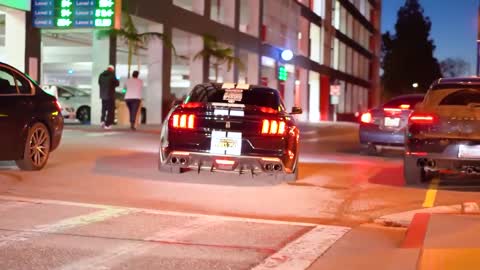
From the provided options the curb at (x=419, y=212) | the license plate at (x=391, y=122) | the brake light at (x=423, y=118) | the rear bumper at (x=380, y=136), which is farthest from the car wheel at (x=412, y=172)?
the license plate at (x=391, y=122)

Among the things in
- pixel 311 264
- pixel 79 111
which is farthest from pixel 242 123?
pixel 79 111

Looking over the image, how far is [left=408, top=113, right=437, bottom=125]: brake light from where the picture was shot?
32.8 ft

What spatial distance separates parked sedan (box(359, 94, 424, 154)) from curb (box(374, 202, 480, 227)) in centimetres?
619

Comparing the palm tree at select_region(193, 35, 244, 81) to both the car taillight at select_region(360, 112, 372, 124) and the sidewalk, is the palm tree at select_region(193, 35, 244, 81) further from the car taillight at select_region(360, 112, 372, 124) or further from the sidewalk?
the sidewalk

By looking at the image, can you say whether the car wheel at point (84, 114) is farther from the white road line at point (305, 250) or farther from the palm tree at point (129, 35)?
the white road line at point (305, 250)

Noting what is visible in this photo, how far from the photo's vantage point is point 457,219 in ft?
24.8

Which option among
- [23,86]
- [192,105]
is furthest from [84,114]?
[192,105]

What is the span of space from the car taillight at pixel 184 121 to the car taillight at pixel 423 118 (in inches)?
130

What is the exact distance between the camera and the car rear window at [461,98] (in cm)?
1049

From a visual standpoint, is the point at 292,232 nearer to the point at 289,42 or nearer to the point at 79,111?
the point at 79,111

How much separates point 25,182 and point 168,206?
2571 mm

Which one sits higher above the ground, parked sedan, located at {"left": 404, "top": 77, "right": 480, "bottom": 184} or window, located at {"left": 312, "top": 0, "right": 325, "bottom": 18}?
window, located at {"left": 312, "top": 0, "right": 325, "bottom": 18}

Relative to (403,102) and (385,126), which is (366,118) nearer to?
(385,126)

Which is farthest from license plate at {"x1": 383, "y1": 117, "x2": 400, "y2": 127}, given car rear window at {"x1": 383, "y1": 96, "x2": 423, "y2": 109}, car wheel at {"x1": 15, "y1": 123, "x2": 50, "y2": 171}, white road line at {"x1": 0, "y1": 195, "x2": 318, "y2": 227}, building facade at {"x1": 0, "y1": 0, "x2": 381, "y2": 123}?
building facade at {"x1": 0, "y1": 0, "x2": 381, "y2": 123}
